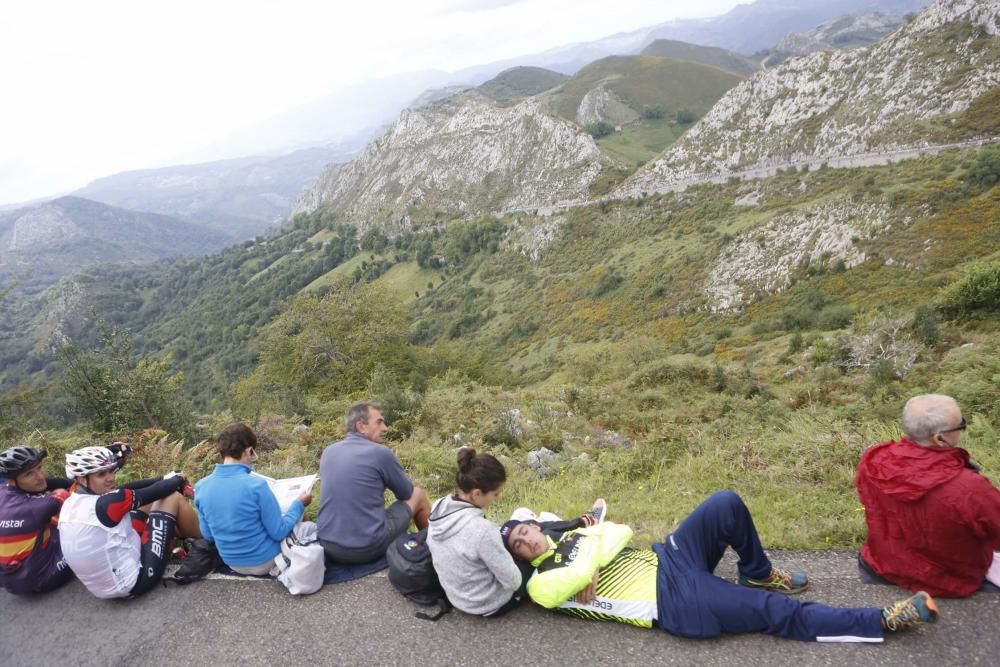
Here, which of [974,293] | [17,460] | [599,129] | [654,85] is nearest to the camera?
[17,460]

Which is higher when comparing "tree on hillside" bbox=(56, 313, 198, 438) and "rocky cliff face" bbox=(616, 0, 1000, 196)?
"rocky cliff face" bbox=(616, 0, 1000, 196)

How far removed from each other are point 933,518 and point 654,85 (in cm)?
18133

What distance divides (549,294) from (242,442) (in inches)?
2253

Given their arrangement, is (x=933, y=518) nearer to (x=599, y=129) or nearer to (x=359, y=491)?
(x=359, y=491)

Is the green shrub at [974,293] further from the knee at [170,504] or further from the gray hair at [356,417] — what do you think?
the knee at [170,504]

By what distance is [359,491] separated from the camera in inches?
189

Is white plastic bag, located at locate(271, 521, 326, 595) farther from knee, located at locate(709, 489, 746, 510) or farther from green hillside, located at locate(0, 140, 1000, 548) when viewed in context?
knee, located at locate(709, 489, 746, 510)

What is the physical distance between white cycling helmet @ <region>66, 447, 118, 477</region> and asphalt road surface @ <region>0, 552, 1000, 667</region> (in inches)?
56.2

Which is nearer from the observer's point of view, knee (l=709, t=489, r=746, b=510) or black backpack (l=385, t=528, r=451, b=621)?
knee (l=709, t=489, r=746, b=510)

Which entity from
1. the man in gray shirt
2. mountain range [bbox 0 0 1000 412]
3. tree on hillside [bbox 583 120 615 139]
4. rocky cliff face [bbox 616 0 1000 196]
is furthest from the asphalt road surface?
tree on hillside [bbox 583 120 615 139]

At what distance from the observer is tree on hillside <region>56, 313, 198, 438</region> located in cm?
1246

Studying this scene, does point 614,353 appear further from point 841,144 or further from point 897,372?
point 841,144

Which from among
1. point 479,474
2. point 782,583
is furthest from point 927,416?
point 479,474

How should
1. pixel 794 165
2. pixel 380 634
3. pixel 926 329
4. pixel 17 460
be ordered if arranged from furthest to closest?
pixel 794 165 → pixel 926 329 → pixel 17 460 → pixel 380 634
